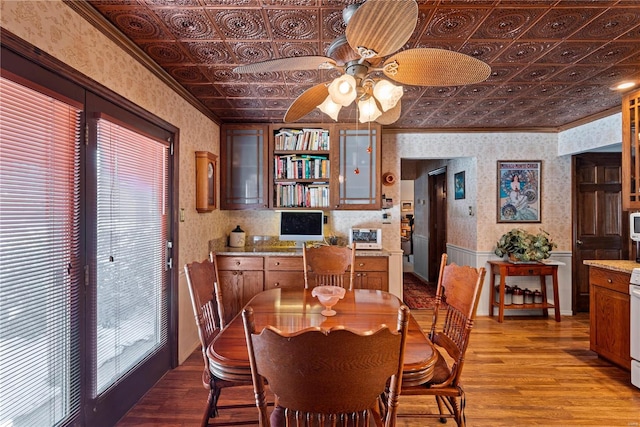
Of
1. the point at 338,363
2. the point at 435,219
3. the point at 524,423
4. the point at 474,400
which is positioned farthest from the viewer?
the point at 435,219

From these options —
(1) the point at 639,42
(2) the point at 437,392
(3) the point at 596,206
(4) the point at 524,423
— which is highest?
(1) the point at 639,42

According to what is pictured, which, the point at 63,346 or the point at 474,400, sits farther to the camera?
the point at 474,400

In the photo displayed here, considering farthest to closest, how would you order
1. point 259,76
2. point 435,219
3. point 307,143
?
point 435,219
point 307,143
point 259,76

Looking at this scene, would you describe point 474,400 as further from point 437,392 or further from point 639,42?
point 639,42

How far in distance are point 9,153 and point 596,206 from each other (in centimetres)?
574

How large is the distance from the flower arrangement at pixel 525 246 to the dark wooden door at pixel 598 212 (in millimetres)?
601

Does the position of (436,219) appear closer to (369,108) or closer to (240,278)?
(240,278)

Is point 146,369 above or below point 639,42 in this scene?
below

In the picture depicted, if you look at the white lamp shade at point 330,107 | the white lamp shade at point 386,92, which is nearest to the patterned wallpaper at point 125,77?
the white lamp shade at point 330,107

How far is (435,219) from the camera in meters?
6.24

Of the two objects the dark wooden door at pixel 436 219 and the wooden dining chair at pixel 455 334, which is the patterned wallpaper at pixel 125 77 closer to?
the wooden dining chair at pixel 455 334

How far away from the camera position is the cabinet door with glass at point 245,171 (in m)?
3.94

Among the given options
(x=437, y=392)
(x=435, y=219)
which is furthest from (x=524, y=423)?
(x=435, y=219)

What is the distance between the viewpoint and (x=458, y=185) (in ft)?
16.3
